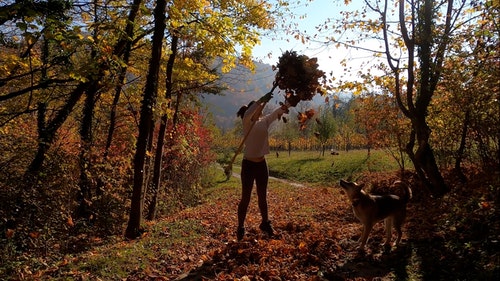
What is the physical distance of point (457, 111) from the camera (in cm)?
754

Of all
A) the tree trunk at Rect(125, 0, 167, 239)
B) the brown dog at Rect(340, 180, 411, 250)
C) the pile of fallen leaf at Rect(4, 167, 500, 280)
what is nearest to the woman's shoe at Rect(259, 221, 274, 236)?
the pile of fallen leaf at Rect(4, 167, 500, 280)

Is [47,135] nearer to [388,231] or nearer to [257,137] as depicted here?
[257,137]

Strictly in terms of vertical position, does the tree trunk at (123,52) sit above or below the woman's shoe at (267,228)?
above

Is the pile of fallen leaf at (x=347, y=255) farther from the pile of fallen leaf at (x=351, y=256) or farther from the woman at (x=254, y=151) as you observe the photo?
the woman at (x=254, y=151)

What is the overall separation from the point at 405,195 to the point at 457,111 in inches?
121

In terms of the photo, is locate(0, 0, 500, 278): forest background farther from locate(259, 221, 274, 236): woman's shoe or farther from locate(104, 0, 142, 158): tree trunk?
locate(259, 221, 274, 236): woman's shoe

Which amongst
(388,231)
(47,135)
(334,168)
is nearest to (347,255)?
(388,231)

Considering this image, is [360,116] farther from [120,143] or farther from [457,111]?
[120,143]

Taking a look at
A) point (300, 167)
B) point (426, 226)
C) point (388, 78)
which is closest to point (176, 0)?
point (388, 78)

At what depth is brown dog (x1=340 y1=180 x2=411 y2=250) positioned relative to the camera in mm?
5559

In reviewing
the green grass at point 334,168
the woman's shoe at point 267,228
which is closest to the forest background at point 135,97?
the woman's shoe at point 267,228

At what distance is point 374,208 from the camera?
5586mm

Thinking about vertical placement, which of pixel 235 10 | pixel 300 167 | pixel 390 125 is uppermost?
pixel 235 10

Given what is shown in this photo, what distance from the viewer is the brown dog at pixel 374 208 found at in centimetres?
556
